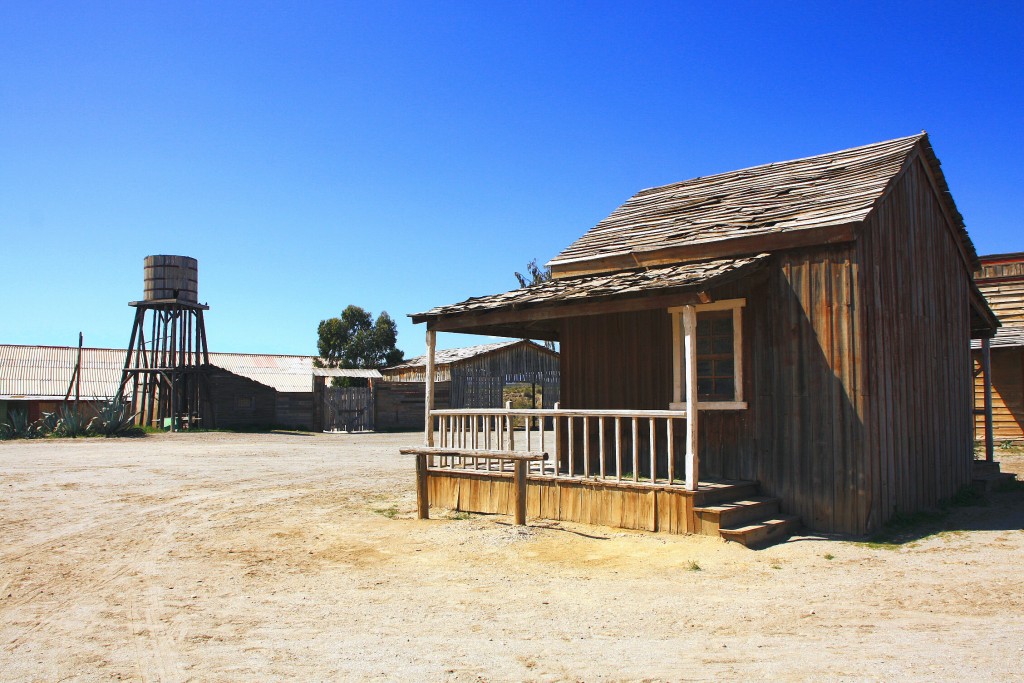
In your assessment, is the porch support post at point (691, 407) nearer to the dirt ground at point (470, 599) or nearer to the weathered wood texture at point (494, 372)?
the dirt ground at point (470, 599)

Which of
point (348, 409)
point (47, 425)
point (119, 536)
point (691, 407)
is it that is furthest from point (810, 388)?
point (348, 409)

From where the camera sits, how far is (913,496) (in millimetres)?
10484

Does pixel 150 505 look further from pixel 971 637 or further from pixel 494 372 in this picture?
pixel 494 372

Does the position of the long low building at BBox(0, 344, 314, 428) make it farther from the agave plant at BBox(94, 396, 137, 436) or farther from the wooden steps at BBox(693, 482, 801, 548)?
the wooden steps at BBox(693, 482, 801, 548)

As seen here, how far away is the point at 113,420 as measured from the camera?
26359mm

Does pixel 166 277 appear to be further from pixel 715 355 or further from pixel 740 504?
pixel 740 504

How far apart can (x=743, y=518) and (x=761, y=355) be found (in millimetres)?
2127

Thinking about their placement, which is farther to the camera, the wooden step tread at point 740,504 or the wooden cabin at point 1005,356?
the wooden cabin at point 1005,356

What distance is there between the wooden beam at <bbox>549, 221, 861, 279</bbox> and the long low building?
74.6ft

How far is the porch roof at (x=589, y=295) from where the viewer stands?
930 cm

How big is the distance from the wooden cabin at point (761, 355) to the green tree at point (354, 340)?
43483mm

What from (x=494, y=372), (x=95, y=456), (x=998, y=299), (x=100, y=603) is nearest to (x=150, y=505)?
(x=100, y=603)

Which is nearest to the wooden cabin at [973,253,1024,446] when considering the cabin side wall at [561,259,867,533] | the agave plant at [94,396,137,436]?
the cabin side wall at [561,259,867,533]

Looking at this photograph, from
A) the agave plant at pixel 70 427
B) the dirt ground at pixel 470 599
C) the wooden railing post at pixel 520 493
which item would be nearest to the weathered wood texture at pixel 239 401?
the agave plant at pixel 70 427
